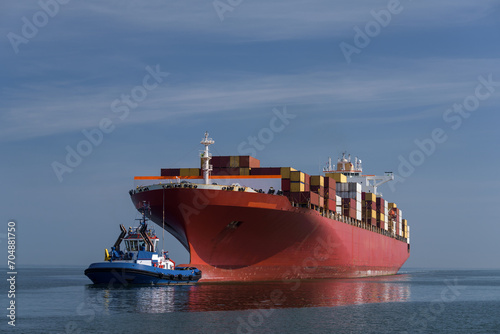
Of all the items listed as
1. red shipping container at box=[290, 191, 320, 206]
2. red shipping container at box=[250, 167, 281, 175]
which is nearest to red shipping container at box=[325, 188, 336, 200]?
red shipping container at box=[290, 191, 320, 206]

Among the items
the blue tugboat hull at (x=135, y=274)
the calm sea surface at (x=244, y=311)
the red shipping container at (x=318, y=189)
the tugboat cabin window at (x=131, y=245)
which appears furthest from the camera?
the red shipping container at (x=318, y=189)

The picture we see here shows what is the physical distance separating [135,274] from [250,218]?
1000 centimetres

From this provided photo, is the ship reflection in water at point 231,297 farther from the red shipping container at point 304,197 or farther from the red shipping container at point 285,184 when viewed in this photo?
the red shipping container at point 285,184

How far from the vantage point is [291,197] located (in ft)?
195

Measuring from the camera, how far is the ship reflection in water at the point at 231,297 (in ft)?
127

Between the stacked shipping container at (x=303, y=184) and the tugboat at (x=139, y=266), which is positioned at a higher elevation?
the stacked shipping container at (x=303, y=184)

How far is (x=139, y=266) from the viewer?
5047 centimetres

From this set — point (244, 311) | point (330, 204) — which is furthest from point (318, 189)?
point (244, 311)

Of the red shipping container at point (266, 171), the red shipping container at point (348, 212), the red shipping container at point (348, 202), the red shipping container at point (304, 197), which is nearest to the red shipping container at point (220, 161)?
the red shipping container at point (266, 171)

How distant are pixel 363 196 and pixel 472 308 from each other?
40838 mm

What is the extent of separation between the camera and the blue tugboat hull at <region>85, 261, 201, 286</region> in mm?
50406

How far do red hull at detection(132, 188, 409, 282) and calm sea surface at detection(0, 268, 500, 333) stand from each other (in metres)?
2.54

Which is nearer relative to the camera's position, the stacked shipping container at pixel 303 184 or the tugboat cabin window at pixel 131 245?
the tugboat cabin window at pixel 131 245

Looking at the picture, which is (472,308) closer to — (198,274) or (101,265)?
(198,274)
